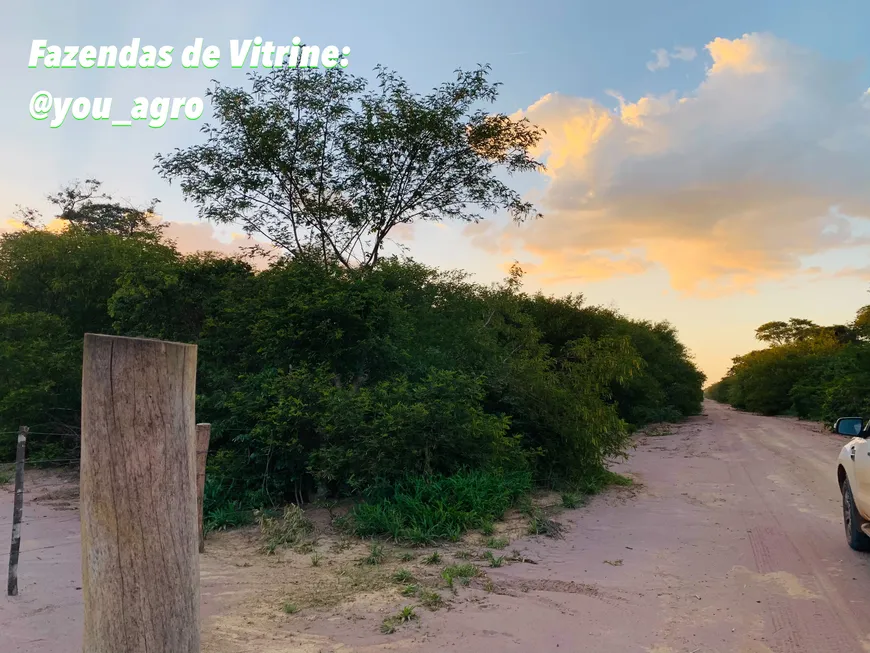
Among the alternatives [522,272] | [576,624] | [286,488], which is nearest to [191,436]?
[576,624]

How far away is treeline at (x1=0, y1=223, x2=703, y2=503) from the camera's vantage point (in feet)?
28.0

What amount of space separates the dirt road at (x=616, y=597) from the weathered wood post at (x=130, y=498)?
8.44 ft

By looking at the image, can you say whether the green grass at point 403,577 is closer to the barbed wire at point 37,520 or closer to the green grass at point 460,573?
the green grass at point 460,573

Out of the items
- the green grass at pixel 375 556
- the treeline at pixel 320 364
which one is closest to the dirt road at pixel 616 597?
the green grass at pixel 375 556

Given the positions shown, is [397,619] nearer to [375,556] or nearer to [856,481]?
[375,556]

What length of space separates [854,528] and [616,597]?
2.98 m

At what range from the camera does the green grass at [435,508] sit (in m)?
7.23

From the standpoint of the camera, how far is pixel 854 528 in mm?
6398

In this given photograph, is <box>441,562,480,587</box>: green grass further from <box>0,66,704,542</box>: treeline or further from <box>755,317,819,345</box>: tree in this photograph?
<box>755,317,819,345</box>: tree

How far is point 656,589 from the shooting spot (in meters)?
5.55

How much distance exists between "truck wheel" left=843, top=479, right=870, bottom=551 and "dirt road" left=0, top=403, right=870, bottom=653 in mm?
108

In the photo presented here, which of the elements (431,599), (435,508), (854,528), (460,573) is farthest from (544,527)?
(854,528)

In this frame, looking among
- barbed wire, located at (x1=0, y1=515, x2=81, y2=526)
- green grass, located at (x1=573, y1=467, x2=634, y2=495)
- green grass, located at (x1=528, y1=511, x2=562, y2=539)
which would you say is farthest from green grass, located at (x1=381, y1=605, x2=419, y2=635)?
barbed wire, located at (x1=0, y1=515, x2=81, y2=526)

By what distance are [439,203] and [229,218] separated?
16.0 feet
